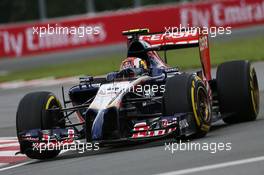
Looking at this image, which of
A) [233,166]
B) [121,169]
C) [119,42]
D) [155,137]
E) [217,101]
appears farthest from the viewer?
[119,42]

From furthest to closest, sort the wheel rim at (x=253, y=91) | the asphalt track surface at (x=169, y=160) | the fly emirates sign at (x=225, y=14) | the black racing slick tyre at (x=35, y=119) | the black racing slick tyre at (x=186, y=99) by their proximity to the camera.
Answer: the fly emirates sign at (x=225, y=14), the wheel rim at (x=253, y=91), the black racing slick tyre at (x=35, y=119), the black racing slick tyre at (x=186, y=99), the asphalt track surface at (x=169, y=160)

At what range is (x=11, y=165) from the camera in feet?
32.7

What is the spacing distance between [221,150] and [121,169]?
3.81 feet

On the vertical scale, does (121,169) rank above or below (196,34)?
below

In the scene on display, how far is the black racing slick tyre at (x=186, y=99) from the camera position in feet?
32.2

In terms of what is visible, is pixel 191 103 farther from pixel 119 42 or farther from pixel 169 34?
pixel 119 42

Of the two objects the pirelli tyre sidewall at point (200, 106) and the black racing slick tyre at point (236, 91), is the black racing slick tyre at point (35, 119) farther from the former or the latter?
the black racing slick tyre at point (236, 91)

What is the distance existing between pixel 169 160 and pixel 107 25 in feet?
77.1

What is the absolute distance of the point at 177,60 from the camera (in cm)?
2519

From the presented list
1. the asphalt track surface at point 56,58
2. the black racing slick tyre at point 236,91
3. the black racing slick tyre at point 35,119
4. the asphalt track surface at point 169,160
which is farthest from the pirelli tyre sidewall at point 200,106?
the asphalt track surface at point 56,58

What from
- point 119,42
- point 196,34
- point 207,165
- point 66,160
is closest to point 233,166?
point 207,165

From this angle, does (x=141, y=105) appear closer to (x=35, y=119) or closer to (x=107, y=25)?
(x=35, y=119)

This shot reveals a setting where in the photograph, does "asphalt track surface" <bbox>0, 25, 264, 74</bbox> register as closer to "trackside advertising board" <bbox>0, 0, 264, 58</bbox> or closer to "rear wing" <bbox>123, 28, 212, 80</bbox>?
"trackside advertising board" <bbox>0, 0, 264, 58</bbox>

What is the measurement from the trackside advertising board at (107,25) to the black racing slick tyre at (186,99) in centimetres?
2086
